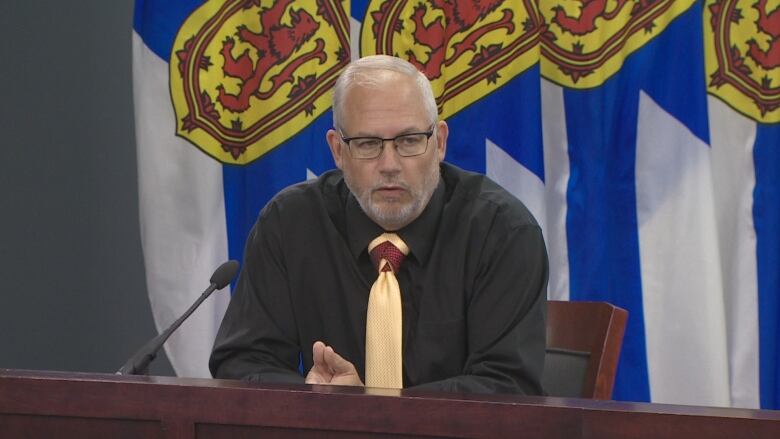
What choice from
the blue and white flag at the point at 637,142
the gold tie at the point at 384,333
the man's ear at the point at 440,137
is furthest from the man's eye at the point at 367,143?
the blue and white flag at the point at 637,142

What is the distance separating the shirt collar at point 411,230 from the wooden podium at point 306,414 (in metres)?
0.94

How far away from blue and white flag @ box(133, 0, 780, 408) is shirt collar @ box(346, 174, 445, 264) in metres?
0.82

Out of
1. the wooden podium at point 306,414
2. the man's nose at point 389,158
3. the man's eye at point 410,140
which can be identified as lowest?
the wooden podium at point 306,414

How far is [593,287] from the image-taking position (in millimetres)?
2830

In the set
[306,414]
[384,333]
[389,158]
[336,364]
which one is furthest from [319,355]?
[306,414]

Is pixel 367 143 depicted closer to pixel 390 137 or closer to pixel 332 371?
pixel 390 137

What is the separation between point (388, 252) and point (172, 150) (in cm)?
122

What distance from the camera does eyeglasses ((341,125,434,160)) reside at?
1981mm

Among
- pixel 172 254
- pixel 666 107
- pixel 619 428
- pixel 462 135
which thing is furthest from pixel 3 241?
pixel 619 428

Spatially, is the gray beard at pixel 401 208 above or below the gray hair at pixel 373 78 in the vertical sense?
below

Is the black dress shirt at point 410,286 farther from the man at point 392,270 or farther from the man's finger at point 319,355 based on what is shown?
the man's finger at point 319,355

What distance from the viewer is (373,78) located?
1998 mm

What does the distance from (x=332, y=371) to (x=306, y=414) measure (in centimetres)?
76

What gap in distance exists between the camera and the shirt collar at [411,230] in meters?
2.04
